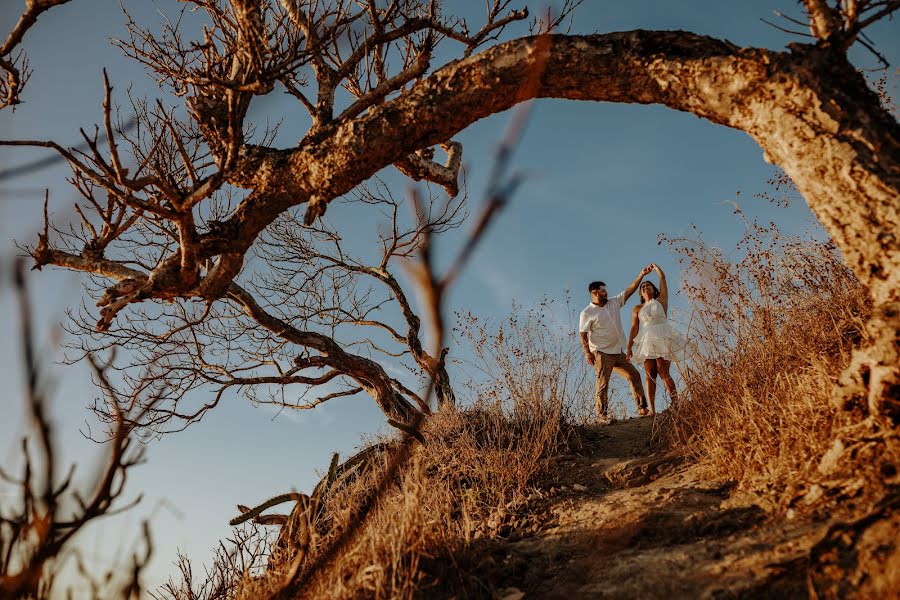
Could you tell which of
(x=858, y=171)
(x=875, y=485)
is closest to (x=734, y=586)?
(x=875, y=485)

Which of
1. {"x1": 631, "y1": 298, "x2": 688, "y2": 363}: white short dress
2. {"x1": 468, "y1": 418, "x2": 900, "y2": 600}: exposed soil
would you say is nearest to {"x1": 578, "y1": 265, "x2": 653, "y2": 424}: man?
{"x1": 631, "y1": 298, "x2": 688, "y2": 363}: white short dress

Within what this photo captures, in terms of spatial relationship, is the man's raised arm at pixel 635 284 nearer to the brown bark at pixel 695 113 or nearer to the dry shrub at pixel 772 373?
the dry shrub at pixel 772 373

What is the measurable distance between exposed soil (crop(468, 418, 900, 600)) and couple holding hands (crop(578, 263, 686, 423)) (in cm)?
246

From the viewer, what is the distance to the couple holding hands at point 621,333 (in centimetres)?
663

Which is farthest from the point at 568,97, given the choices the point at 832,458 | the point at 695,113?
the point at 832,458

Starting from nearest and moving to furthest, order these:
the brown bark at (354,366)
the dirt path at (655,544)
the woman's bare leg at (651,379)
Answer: the dirt path at (655,544)
the woman's bare leg at (651,379)
the brown bark at (354,366)

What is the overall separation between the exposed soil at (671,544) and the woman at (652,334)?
2.21 meters

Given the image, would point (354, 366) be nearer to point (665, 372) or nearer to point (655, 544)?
point (665, 372)

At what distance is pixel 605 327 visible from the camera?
282 inches

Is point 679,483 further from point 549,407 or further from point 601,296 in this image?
point 601,296

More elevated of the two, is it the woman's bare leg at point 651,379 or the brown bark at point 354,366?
the brown bark at point 354,366

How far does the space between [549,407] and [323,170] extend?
305 cm

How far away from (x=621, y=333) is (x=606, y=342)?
27 centimetres

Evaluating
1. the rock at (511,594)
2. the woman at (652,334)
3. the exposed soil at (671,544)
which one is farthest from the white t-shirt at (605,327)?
the rock at (511,594)
